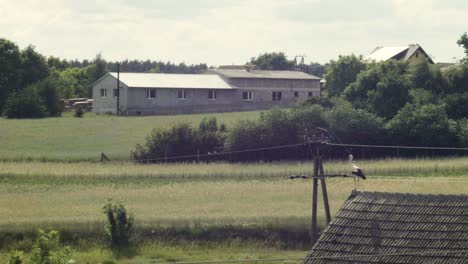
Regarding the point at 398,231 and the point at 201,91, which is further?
the point at 201,91

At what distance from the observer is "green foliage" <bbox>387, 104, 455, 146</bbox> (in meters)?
60.4

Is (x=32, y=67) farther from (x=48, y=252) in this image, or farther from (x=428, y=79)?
(x=48, y=252)

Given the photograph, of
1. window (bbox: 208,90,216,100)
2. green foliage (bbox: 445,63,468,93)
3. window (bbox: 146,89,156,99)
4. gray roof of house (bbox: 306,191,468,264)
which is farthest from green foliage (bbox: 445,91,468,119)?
gray roof of house (bbox: 306,191,468,264)

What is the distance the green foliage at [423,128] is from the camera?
6038 centimetres

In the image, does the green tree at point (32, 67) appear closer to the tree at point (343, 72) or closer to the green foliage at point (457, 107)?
the tree at point (343, 72)

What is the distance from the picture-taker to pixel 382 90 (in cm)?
6806

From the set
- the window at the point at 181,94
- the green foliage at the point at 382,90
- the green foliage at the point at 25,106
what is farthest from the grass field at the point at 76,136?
the window at the point at 181,94

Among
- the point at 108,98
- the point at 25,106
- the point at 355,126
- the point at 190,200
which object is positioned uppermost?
the point at 108,98

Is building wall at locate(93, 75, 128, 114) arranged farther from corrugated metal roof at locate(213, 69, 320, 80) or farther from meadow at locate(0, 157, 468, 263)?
meadow at locate(0, 157, 468, 263)

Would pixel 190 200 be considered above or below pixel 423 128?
below

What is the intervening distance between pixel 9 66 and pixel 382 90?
46.4m

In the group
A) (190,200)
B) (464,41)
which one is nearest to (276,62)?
(464,41)

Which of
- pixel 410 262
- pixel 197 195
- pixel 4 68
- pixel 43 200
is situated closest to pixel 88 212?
pixel 43 200

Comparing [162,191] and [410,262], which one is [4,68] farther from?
[410,262]
